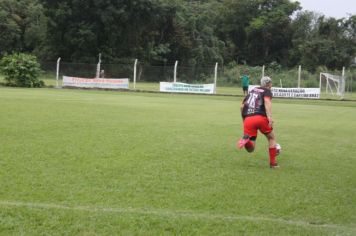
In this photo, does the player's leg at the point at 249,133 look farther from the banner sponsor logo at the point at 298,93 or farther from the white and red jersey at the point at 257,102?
the banner sponsor logo at the point at 298,93

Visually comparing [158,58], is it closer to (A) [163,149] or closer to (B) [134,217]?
(A) [163,149]

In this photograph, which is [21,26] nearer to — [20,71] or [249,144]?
[20,71]

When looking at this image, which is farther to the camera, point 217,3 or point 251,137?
point 217,3

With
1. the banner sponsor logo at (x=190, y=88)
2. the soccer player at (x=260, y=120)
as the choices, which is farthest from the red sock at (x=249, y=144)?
the banner sponsor logo at (x=190, y=88)

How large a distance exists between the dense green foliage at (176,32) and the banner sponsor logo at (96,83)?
21328 mm

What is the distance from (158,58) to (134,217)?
61.9 metres

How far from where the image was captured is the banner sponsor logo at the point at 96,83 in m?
39.2

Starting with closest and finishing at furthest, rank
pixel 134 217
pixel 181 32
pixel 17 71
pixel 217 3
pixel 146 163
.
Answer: pixel 134 217, pixel 146 163, pixel 17 71, pixel 181 32, pixel 217 3

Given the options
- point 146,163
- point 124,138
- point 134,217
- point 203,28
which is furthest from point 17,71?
point 203,28

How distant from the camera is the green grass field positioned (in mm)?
5336

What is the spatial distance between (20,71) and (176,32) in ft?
112

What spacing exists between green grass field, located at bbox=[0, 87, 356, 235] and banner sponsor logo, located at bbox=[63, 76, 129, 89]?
25.8 m

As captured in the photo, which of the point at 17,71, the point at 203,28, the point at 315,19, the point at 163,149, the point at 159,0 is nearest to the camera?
the point at 163,149

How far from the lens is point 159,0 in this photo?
212ft
